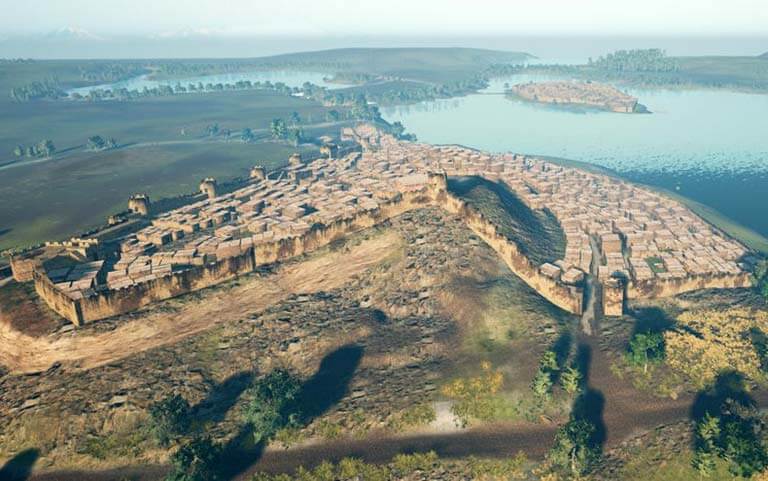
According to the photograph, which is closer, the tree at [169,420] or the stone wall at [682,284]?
the tree at [169,420]

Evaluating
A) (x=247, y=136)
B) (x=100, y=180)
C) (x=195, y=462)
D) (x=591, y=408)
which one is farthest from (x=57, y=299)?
(x=247, y=136)

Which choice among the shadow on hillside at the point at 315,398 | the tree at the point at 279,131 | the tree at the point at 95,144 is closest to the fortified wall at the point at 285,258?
the shadow on hillside at the point at 315,398

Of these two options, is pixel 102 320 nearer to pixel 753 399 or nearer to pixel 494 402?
pixel 494 402

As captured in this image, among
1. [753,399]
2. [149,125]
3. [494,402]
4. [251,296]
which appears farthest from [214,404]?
[149,125]

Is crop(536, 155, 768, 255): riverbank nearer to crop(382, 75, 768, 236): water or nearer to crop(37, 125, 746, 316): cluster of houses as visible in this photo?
Answer: crop(382, 75, 768, 236): water

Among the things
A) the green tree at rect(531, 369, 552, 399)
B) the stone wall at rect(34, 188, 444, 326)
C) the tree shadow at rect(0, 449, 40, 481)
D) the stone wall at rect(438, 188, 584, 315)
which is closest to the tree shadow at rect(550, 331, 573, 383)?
the green tree at rect(531, 369, 552, 399)

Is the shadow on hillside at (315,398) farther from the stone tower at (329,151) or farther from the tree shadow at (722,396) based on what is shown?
the stone tower at (329,151)
